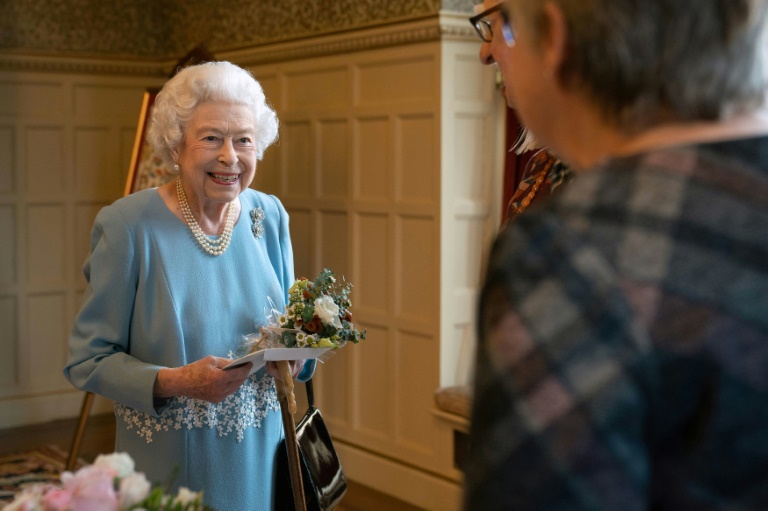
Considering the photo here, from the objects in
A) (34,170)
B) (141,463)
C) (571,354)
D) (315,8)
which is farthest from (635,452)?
(34,170)

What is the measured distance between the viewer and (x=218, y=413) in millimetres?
2518

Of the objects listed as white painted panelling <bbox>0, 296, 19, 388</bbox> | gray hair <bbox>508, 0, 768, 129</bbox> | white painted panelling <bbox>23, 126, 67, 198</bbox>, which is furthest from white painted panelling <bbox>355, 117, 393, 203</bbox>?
gray hair <bbox>508, 0, 768, 129</bbox>

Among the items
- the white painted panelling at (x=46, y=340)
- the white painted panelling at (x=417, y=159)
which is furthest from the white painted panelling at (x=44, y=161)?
the white painted panelling at (x=417, y=159)

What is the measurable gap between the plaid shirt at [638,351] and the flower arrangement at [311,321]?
166 cm

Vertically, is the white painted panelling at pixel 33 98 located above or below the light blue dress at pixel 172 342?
above

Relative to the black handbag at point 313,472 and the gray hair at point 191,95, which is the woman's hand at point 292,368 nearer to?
the black handbag at point 313,472

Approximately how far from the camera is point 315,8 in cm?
507

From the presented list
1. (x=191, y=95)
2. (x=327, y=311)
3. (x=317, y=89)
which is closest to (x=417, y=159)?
(x=317, y=89)

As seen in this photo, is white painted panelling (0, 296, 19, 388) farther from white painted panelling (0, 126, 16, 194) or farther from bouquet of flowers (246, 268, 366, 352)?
bouquet of flowers (246, 268, 366, 352)

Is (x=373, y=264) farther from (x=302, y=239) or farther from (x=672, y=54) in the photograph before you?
(x=672, y=54)

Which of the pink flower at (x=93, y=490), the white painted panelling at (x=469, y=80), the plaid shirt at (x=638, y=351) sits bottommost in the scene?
the pink flower at (x=93, y=490)

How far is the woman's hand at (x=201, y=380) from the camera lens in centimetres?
230

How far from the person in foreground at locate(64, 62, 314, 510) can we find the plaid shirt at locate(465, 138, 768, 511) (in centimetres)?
162

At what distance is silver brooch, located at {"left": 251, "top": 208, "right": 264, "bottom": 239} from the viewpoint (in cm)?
272
